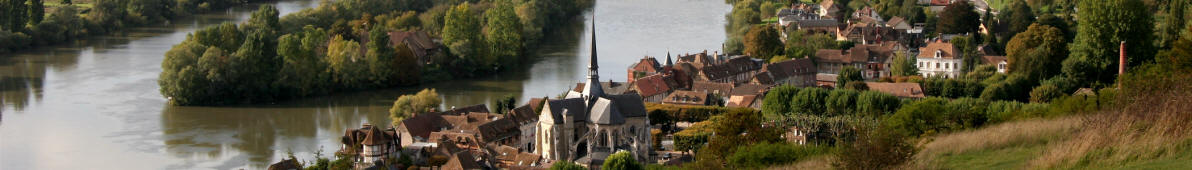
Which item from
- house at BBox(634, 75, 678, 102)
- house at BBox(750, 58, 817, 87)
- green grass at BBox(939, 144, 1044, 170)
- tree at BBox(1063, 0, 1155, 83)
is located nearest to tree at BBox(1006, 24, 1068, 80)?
tree at BBox(1063, 0, 1155, 83)

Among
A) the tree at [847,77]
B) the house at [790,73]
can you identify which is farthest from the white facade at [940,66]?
the tree at [847,77]

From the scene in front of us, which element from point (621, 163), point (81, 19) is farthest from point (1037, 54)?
point (81, 19)

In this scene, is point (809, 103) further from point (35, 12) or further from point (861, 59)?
point (35, 12)

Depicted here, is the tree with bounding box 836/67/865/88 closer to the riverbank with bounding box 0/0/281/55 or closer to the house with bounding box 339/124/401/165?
the house with bounding box 339/124/401/165

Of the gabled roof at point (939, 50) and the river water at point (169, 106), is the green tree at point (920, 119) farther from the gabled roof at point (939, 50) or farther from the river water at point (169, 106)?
the gabled roof at point (939, 50)

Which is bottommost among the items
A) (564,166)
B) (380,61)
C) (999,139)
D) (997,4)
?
(564,166)
